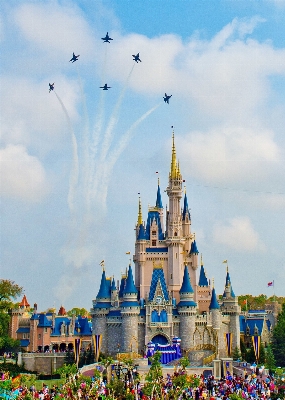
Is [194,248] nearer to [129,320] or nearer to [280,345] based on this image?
[129,320]

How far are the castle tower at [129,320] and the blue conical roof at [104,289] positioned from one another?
156 inches

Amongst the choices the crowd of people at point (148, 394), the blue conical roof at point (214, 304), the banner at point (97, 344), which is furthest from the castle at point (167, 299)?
the crowd of people at point (148, 394)

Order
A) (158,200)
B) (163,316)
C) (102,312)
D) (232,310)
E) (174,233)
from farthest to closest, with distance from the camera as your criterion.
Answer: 1. (158,200)
2. (232,310)
3. (174,233)
4. (102,312)
5. (163,316)

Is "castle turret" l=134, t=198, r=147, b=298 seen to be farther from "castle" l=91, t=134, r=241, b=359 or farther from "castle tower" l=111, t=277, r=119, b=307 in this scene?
"castle tower" l=111, t=277, r=119, b=307

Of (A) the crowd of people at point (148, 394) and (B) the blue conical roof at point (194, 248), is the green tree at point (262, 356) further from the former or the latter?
(A) the crowd of people at point (148, 394)

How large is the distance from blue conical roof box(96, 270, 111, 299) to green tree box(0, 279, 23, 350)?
10134 millimetres

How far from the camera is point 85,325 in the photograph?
9219 cm

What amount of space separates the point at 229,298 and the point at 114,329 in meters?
16.2

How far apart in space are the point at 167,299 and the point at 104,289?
791cm

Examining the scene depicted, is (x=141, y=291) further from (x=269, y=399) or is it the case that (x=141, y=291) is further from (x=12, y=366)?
(x=269, y=399)

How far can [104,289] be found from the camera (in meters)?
85.2

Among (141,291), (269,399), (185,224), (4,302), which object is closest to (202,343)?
(141,291)

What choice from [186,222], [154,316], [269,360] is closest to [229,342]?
[269,360]

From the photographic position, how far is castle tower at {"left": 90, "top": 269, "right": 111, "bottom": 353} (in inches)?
3263
